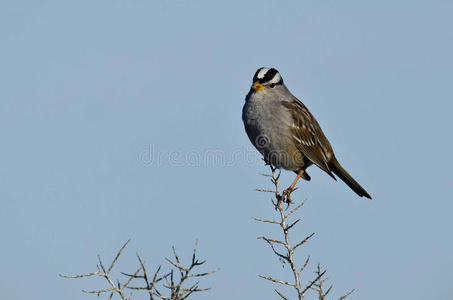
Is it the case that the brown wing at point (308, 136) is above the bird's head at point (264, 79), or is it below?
below

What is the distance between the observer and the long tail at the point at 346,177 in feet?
28.8

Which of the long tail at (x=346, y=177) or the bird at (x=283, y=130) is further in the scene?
the long tail at (x=346, y=177)

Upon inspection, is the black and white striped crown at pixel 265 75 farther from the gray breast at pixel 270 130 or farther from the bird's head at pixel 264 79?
the gray breast at pixel 270 130

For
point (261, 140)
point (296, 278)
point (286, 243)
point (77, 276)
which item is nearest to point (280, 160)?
point (261, 140)

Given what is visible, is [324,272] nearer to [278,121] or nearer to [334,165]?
[278,121]

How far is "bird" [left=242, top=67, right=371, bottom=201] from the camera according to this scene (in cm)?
805

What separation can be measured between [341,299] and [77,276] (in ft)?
5.18

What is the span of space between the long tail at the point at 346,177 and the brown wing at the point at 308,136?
0.13 m

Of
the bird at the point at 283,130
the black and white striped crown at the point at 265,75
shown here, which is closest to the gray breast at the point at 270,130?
the bird at the point at 283,130

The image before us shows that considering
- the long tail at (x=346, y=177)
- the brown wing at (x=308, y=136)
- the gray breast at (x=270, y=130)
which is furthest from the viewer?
the long tail at (x=346, y=177)

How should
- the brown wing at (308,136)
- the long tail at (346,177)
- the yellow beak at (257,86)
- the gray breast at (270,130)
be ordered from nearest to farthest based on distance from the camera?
the gray breast at (270,130) < the yellow beak at (257,86) < the brown wing at (308,136) < the long tail at (346,177)

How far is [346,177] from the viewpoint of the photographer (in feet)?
29.3

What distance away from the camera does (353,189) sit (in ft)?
29.0

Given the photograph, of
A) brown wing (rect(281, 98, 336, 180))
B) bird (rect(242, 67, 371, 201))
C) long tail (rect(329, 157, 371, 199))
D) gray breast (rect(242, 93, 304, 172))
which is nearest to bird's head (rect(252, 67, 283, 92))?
bird (rect(242, 67, 371, 201))
